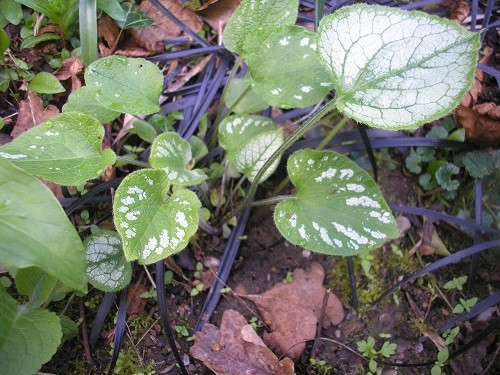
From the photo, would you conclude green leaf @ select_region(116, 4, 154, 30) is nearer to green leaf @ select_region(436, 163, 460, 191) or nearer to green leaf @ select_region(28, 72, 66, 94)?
green leaf @ select_region(28, 72, 66, 94)

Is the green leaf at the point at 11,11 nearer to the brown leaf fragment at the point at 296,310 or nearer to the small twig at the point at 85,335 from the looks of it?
the small twig at the point at 85,335

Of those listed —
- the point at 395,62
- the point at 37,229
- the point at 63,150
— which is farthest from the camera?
the point at 63,150

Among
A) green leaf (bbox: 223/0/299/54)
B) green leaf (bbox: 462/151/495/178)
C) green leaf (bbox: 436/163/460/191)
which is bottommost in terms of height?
green leaf (bbox: 436/163/460/191)

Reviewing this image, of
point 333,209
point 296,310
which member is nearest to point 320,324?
point 296,310

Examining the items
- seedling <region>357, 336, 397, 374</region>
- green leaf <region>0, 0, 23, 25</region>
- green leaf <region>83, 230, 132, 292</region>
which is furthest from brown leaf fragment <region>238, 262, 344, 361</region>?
green leaf <region>0, 0, 23, 25</region>

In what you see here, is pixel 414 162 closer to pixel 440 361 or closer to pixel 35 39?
pixel 440 361

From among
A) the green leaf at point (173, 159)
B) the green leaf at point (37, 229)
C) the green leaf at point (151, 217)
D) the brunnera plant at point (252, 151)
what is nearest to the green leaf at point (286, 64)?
the brunnera plant at point (252, 151)
